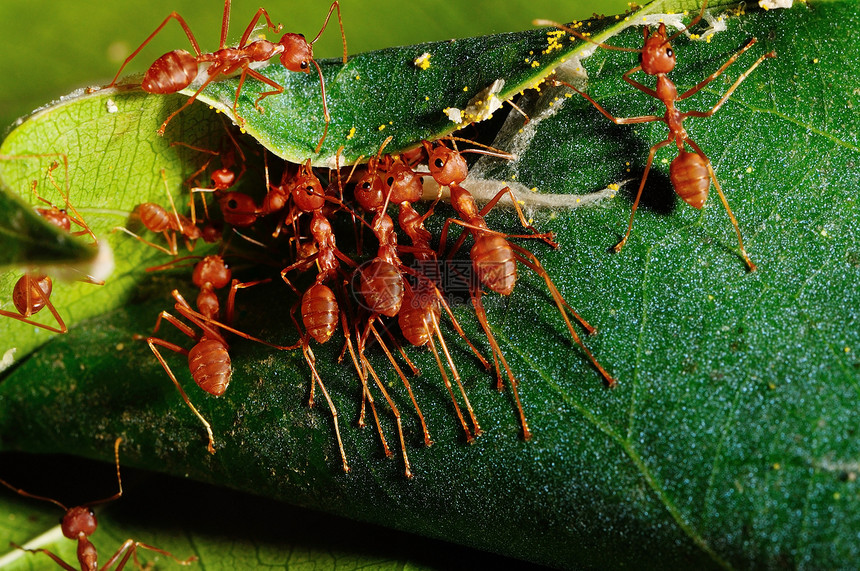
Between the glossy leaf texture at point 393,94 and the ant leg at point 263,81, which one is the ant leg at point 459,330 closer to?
the glossy leaf texture at point 393,94

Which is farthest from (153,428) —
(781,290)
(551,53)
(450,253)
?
(781,290)

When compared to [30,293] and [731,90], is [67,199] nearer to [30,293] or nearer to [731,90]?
[30,293]

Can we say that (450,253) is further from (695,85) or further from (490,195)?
(695,85)

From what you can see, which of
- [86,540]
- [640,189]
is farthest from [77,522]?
[640,189]

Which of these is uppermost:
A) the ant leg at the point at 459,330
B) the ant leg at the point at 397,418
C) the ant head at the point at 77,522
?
the ant leg at the point at 459,330

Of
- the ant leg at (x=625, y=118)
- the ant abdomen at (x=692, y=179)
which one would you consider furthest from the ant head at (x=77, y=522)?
the ant abdomen at (x=692, y=179)

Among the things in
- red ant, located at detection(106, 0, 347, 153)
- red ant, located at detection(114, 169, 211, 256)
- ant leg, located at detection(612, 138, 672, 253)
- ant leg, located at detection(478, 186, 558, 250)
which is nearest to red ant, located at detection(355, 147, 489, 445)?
ant leg, located at detection(478, 186, 558, 250)

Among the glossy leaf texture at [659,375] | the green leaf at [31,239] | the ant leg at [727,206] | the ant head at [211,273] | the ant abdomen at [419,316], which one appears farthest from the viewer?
the ant head at [211,273]
